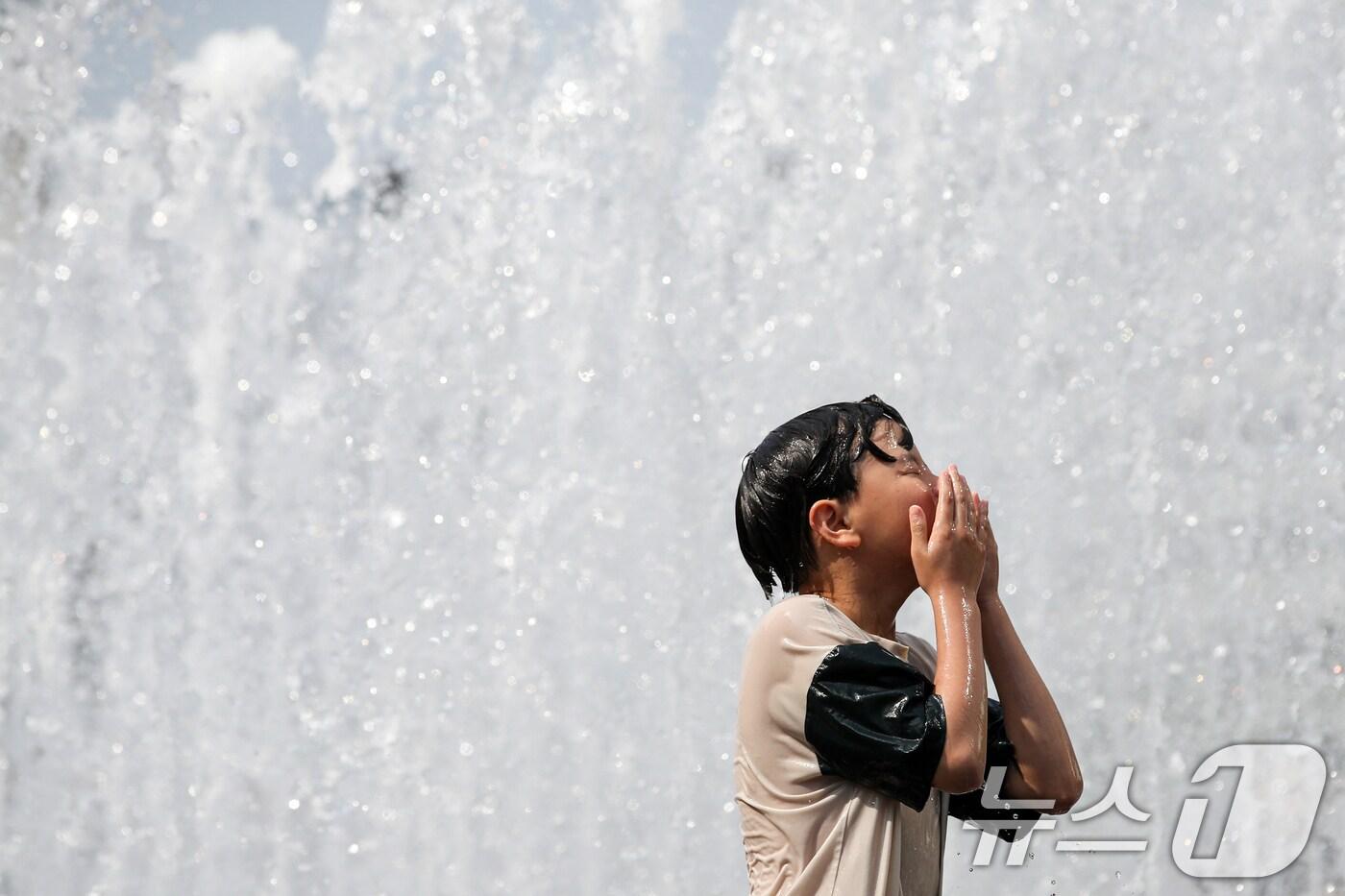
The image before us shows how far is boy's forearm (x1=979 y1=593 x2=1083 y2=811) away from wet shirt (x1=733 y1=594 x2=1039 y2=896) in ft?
0.39

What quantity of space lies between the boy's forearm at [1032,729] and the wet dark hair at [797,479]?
0.72 ft

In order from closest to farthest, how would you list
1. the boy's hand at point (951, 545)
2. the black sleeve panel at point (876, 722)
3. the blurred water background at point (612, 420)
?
the black sleeve panel at point (876, 722) < the boy's hand at point (951, 545) < the blurred water background at point (612, 420)

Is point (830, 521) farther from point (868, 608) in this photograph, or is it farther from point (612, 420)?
point (612, 420)

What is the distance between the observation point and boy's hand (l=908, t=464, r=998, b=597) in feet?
5.00

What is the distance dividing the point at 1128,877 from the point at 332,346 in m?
3.31

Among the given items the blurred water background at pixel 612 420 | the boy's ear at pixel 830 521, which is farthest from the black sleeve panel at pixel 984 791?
the blurred water background at pixel 612 420

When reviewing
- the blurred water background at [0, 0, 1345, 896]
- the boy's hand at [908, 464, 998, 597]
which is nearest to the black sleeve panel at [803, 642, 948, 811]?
the boy's hand at [908, 464, 998, 597]

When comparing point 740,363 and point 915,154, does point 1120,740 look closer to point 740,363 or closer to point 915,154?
point 740,363

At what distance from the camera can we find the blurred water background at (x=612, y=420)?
4609 millimetres

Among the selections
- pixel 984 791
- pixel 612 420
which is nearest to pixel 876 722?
pixel 984 791

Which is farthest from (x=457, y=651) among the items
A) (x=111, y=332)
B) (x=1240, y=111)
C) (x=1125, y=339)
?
(x=1240, y=111)

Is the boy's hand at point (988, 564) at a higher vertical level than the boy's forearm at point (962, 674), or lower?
higher

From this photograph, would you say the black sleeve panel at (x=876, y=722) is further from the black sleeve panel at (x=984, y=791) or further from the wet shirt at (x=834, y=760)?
the black sleeve panel at (x=984, y=791)

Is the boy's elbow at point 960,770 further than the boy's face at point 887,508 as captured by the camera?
No
